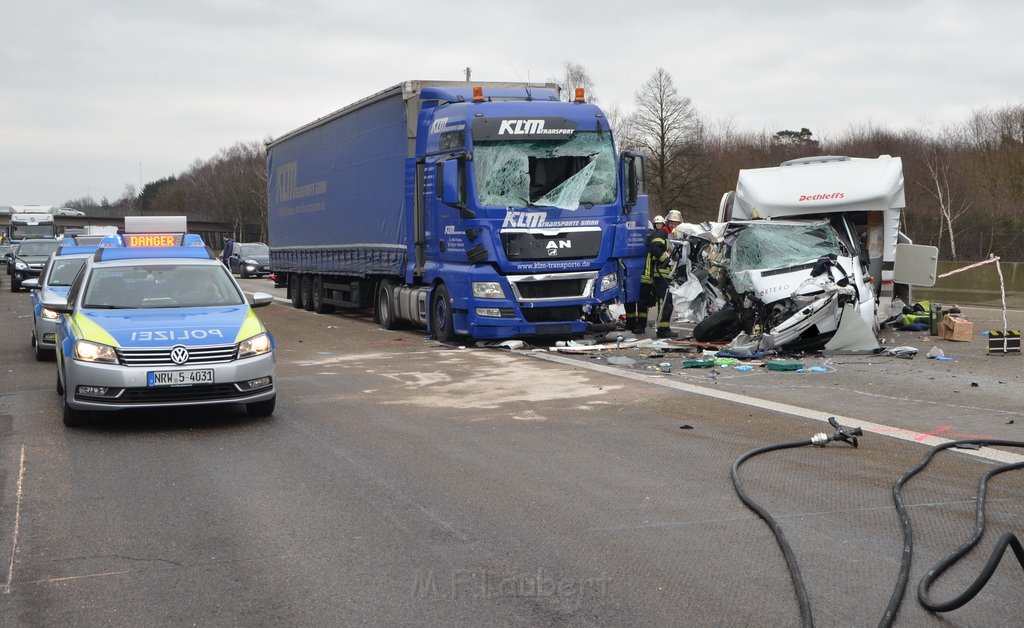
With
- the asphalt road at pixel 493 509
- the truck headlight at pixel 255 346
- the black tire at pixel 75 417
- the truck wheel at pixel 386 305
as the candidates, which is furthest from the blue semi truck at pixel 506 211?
the black tire at pixel 75 417

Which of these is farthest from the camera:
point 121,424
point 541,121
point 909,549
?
point 541,121

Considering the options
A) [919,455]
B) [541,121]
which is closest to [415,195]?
[541,121]

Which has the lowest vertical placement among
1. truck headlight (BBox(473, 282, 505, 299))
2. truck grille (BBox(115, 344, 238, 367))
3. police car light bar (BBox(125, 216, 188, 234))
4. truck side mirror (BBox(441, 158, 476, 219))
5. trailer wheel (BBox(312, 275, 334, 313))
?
trailer wheel (BBox(312, 275, 334, 313))

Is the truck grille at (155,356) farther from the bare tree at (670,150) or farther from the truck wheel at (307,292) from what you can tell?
the bare tree at (670,150)

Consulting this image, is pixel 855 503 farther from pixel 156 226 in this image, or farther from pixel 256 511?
pixel 156 226

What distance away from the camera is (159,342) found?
909cm

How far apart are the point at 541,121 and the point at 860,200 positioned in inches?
199

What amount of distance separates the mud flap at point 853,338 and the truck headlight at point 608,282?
3.61 meters

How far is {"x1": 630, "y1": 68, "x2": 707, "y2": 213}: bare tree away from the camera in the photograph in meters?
59.1

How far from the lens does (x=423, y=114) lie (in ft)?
57.6

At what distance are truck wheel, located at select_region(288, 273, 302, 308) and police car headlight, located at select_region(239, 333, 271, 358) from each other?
1729 centimetres

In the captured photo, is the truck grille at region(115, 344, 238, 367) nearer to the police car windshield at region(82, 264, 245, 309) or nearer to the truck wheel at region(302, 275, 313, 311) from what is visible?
the police car windshield at region(82, 264, 245, 309)

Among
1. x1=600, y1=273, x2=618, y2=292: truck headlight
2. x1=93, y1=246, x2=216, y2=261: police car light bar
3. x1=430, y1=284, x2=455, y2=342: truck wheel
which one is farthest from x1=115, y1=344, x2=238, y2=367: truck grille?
x1=600, y1=273, x2=618, y2=292: truck headlight

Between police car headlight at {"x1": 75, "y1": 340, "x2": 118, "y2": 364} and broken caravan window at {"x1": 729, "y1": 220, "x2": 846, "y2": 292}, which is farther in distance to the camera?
broken caravan window at {"x1": 729, "y1": 220, "x2": 846, "y2": 292}
